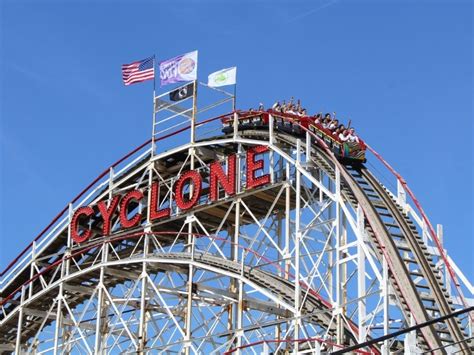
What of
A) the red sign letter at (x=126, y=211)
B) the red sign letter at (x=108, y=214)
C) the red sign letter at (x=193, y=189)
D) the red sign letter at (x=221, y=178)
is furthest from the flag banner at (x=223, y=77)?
the red sign letter at (x=108, y=214)

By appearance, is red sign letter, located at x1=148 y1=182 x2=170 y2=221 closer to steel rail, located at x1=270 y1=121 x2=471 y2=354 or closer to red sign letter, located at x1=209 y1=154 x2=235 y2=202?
red sign letter, located at x1=209 y1=154 x2=235 y2=202

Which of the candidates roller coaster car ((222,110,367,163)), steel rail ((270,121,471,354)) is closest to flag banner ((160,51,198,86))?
roller coaster car ((222,110,367,163))

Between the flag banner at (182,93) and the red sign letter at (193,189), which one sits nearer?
the red sign letter at (193,189)

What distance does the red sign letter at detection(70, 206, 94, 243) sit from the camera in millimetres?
42469

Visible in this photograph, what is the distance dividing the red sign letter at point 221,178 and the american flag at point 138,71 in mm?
6908

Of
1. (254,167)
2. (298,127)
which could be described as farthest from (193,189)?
(298,127)

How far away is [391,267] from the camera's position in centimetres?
2959

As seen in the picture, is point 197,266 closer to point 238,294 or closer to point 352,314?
point 238,294

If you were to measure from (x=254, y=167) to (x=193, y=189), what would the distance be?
123 inches

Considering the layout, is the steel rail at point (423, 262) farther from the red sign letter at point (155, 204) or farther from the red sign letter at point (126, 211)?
the red sign letter at point (126, 211)

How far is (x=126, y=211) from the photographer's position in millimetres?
40812

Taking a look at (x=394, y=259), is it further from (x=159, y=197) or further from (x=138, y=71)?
(x=138, y=71)

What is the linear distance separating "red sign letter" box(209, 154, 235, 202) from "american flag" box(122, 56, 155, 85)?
Answer: 22.7 feet

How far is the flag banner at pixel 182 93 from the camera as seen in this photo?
40.9m
